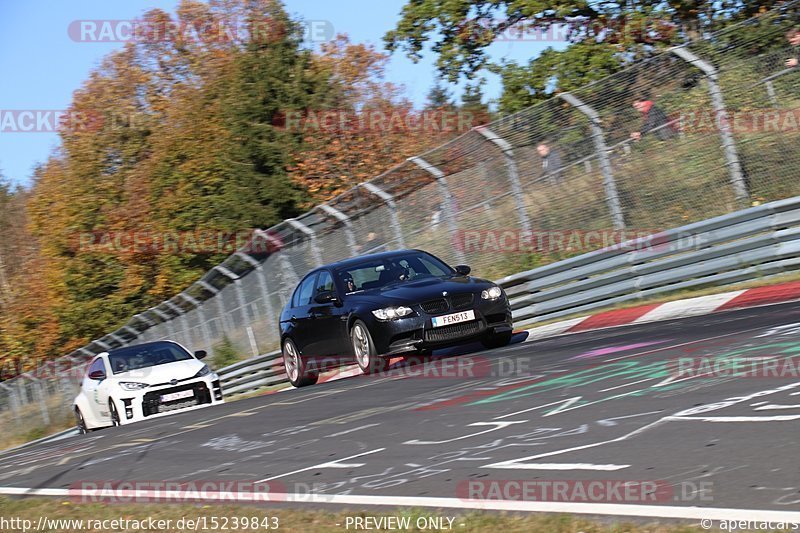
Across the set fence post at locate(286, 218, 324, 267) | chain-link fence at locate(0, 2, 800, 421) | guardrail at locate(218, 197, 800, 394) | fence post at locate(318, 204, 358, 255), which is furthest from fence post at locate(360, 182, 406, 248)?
guardrail at locate(218, 197, 800, 394)

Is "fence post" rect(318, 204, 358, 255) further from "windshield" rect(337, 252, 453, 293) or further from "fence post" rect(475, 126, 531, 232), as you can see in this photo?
"windshield" rect(337, 252, 453, 293)

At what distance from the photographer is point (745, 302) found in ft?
42.2

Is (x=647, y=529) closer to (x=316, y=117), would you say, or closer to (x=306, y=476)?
(x=306, y=476)

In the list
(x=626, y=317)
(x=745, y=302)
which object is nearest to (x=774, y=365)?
(x=745, y=302)

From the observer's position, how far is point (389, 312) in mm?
13414

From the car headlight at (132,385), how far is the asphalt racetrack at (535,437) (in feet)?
10.6

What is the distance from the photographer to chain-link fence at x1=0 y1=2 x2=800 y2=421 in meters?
14.5

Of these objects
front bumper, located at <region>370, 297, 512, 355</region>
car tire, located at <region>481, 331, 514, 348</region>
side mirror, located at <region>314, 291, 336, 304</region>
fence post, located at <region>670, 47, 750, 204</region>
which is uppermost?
fence post, located at <region>670, 47, 750, 204</region>

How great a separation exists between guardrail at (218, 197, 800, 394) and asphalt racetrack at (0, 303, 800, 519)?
2.18 metres

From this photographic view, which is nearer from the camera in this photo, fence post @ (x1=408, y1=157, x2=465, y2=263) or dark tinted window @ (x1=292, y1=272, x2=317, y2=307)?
dark tinted window @ (x1=292, y1=272, x2=317, y2=307)

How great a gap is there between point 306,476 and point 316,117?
40.6 m

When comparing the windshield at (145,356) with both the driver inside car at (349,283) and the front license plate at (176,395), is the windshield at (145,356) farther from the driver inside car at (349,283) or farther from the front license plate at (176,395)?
the driver inside car at (349,283)

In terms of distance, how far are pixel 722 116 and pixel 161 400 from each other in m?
8.59

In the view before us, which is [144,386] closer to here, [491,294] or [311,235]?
[491,294]
